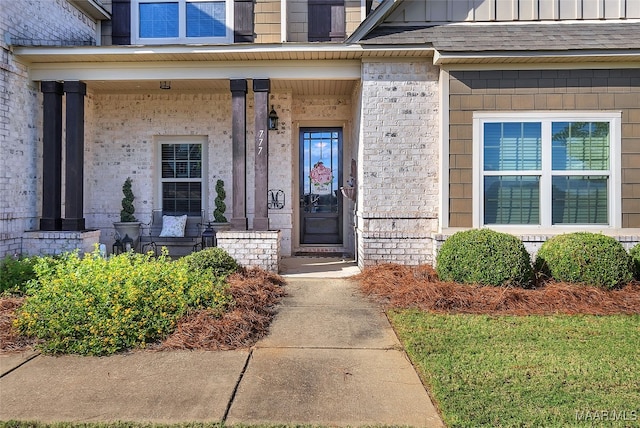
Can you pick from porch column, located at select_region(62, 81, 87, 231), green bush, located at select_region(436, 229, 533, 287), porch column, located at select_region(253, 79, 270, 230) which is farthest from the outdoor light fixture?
green bush, located at select_region(436, 229, 533, 287)

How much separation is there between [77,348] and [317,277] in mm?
3724

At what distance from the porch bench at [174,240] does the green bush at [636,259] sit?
690 centimetres

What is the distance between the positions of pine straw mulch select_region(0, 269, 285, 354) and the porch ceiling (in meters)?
4.08

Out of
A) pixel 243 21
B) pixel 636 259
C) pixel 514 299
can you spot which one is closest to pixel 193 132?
pixel 243 21

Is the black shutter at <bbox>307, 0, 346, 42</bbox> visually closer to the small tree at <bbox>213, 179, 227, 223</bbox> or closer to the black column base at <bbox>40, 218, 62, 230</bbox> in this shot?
the small tree at <bbox>213, 179, 227, 223</bbox>

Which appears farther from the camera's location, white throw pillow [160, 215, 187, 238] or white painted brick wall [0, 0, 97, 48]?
white throw pillow [160, 215, 187, 238]

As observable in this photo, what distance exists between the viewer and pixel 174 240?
845 cm

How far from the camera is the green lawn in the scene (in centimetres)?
263

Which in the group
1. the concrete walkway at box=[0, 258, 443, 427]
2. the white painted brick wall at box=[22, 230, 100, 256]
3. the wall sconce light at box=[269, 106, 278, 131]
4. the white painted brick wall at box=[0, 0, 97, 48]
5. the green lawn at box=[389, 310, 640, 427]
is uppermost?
the white painted brick wall at box=[0, 0, 97, 48]

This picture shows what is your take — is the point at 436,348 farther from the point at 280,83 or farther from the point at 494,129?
the point at 280,83

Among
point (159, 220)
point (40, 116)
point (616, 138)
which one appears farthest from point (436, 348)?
point (40, 116)

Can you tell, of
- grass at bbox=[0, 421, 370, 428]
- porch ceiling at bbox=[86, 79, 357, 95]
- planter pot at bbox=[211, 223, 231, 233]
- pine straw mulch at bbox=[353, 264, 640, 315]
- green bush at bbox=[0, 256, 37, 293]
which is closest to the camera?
grass at bbox=[0, 421, 370, 428]

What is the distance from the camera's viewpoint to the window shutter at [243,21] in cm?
827

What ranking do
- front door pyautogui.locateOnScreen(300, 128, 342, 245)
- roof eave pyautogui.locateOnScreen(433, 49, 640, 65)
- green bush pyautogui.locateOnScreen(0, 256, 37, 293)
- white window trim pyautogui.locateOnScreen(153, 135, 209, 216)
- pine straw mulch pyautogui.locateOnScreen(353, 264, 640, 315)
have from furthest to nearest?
front door pyautogui.locateOnScreen(300, 128, 342, 245), white window trim pyautogui.locateOnScreen(153, 135, 209, 216), roof eave pyautogui.locateOnScreen(433, 49, 640, 65), green bush pyautogui.locateOnScreen(0, 256, 37, 293), pine straw mulch pyautogui.locateOnScreen(353, 264, 640, 315)
